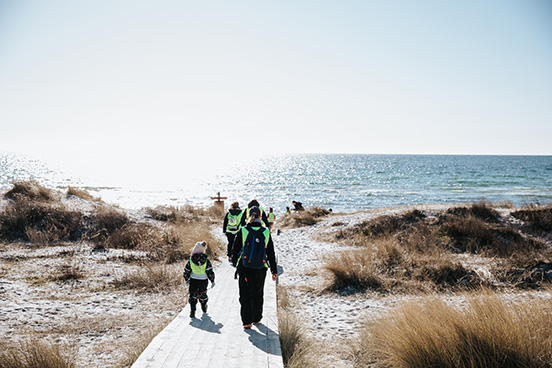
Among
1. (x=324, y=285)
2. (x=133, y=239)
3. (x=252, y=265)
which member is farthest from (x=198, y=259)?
(x=133, y=239)

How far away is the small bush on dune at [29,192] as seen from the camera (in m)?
17.7

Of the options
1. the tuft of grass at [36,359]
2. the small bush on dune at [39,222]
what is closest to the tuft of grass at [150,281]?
the tuft of grass at [36,359]

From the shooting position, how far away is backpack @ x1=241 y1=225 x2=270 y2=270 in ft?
17.4

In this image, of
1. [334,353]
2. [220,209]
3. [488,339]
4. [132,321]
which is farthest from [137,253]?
[220,209]

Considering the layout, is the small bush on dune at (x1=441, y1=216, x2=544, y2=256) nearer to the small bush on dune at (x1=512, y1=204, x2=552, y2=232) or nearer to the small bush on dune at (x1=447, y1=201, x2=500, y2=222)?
the small bush on dune at (x1=447, y1=201, x2=500, y2=222)

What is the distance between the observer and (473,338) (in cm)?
418

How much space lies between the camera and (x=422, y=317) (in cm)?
458

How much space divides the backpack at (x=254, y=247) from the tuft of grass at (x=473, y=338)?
205cm

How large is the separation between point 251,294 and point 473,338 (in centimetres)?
297

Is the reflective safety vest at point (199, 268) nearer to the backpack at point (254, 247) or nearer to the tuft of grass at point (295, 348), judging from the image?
the backpack at point (254, 247)

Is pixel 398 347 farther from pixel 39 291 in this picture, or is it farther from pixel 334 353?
pixel 39 291

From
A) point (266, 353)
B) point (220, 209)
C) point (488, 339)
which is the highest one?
point (488, 339)

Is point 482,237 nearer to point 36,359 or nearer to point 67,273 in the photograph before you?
point 67,273

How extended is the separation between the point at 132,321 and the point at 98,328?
604 millimetres
